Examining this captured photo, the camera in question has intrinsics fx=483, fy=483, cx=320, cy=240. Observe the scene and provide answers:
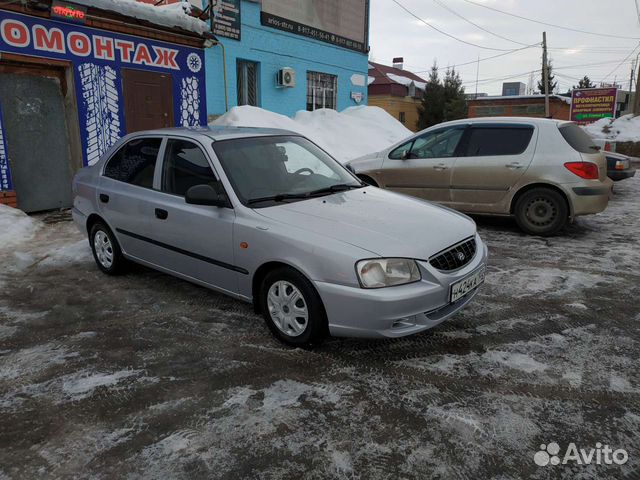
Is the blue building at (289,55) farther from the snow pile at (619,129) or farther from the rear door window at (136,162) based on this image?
the snow pile at (619,129)

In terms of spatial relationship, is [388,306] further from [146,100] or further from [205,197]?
[146,100]

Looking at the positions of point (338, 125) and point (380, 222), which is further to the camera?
point (338, 125)

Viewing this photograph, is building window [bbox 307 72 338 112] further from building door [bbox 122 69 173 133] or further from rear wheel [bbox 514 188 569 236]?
rear wheel [bbox 514 188 569 236]

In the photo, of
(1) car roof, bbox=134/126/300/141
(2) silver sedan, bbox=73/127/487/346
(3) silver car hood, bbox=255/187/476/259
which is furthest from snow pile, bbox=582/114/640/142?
(2) silver sedan, bbox=73/127/487/346

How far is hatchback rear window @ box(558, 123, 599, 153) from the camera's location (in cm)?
650

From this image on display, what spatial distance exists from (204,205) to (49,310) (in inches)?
71.3

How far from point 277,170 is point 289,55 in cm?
1287

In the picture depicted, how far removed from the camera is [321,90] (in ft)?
59.0

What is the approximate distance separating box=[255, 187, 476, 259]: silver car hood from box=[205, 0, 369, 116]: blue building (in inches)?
416

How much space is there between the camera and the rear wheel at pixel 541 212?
6.52 meters

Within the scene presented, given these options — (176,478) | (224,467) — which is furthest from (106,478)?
(224,467)

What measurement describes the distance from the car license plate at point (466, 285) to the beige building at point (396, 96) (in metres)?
29.5

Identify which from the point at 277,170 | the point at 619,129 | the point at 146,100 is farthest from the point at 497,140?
the point at 619,129

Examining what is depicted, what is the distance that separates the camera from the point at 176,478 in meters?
2.26
